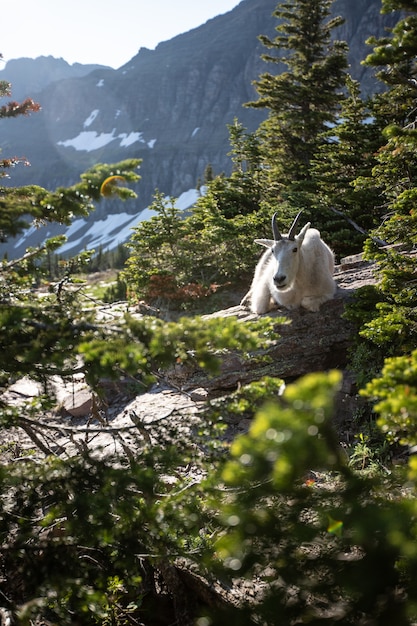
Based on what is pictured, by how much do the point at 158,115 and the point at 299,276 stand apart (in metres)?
163

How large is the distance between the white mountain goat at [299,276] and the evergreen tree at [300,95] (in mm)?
9198

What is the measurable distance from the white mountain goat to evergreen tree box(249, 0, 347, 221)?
9.20 meters

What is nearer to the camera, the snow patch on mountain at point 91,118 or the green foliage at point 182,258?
the green foliage at point 182,258

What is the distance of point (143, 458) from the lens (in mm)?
2807

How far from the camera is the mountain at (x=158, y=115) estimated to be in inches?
4545

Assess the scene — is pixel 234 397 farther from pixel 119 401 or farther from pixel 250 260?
Answer: pixel 250 260

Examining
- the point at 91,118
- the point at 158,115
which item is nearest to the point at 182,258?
the point at 158,115

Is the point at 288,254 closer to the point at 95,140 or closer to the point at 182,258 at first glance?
the point at 182,258

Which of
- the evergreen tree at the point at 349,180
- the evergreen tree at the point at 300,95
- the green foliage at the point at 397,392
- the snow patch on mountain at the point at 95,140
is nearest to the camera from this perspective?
the green foliage at the point at 397,392

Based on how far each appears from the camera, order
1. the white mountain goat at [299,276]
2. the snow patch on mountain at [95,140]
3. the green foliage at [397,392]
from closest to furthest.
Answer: the green foliage at [397,392] → the white mountain goat at [299,276] → the snow patch on mountain at [95,140]

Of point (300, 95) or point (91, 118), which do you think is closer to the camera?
point (300, 95)

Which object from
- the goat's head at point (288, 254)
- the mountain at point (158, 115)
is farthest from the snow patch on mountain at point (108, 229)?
the goat's head at point (288, 254)

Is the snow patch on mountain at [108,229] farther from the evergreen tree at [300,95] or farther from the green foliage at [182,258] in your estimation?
the green foliage at [182,258]

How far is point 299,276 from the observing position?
272 inches
